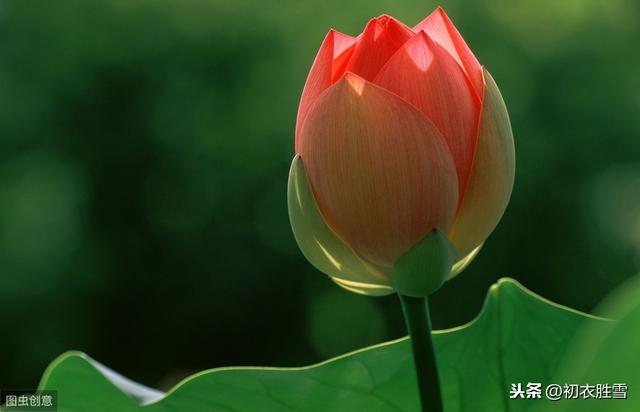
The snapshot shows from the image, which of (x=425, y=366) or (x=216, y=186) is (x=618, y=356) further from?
(x=216, y=186)

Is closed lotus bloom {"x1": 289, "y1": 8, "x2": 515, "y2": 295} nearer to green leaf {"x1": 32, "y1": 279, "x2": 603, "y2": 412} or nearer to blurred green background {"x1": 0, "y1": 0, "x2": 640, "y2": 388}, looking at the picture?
green leaf {"x1": 32, "y1": 279, "x2": 603, "y2": 412}

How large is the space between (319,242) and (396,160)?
38 millimetres

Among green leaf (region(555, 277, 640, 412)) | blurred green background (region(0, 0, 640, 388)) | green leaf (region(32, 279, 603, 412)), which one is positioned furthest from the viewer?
blurred green background (region(0, 0, 640, 388))

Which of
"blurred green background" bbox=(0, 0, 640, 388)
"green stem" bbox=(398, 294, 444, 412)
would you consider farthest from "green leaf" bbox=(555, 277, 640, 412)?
"blurred green background" bbox=(0, 0, 640, 388)

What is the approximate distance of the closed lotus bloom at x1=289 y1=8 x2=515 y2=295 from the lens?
0.29 metres

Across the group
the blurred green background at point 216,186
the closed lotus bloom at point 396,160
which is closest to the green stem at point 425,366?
the closed lotus bloom at point 396,160

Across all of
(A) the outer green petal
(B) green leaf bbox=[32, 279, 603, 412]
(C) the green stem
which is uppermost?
(A) the outer green petal

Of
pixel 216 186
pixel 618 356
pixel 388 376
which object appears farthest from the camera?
pixel 216 186

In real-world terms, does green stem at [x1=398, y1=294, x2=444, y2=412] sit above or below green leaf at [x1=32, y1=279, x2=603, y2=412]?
above

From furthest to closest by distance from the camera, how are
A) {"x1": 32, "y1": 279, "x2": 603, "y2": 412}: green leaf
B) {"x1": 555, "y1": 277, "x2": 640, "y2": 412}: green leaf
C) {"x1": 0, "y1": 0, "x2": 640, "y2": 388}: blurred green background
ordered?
1. {"x1": 0, "y1": 0, "x2": 640, "y2": 388}: blurred green background
2. {"x1": 32, "y1": 279, "x2": 603, "y2": 412}: green leaf
3. {"x1": 555, "y1": 277, "x2": 640, "y2": 412}: green leaf

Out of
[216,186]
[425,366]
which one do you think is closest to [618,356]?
[425,366]

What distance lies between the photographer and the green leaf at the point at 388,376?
0.36 m

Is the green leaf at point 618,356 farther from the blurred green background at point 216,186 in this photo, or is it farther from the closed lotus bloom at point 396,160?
the blurred green background at point 216,186

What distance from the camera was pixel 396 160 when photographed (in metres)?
0.28
